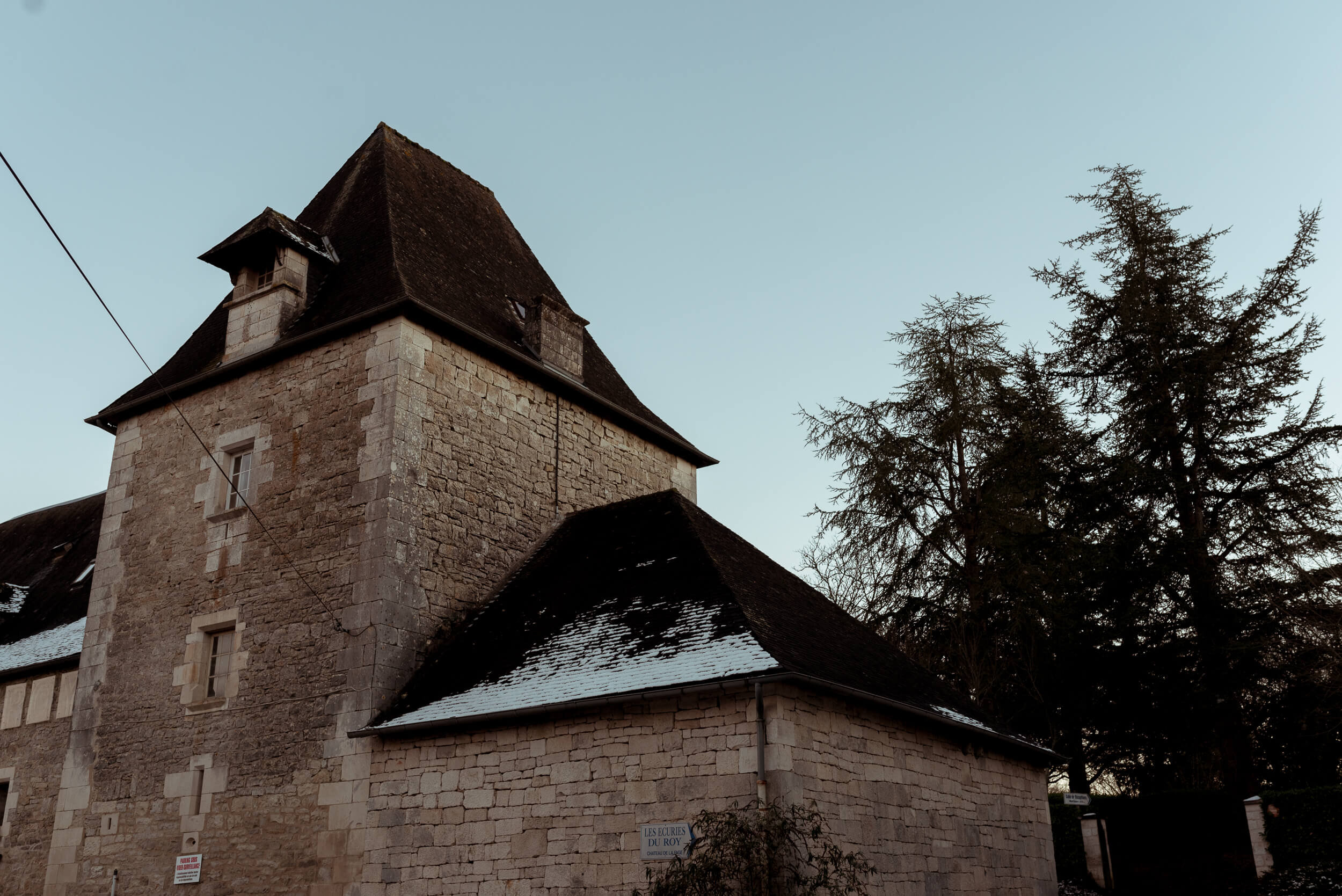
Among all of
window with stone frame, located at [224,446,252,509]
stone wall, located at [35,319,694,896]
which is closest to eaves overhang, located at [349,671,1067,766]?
stone wall, located at [35,319,694,896]

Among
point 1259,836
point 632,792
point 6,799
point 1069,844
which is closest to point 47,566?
point 6,799

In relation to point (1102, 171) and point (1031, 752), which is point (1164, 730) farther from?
point (1102, 171)

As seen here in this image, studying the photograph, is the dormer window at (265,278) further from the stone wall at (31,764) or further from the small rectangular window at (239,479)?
the stone wall at (31,764)

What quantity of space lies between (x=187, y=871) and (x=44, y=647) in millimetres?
5613

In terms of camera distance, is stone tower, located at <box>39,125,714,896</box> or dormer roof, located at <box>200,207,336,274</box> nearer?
stone tower, located at <box>39,125,714,896</box>

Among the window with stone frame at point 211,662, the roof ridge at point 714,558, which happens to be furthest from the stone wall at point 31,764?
the roof ridge at point 714,558

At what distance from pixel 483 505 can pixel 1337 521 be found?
13.0 metres

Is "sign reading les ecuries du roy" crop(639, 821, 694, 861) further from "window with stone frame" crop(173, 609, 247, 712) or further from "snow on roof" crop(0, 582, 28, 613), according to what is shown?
"snow on roof" crop(0, 582, 28, 613)

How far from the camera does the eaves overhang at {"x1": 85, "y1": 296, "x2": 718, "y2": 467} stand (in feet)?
38.4

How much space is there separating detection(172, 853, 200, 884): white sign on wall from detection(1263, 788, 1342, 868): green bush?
12351mm

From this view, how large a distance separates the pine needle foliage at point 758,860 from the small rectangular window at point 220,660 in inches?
223

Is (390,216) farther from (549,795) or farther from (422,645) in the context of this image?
(549,795)

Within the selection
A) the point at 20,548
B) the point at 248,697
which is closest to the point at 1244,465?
the point at 248,697

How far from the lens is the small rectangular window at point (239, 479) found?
1221cm
